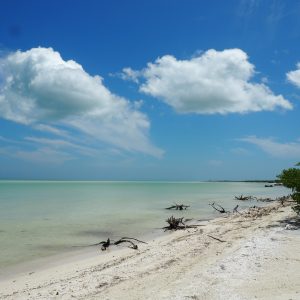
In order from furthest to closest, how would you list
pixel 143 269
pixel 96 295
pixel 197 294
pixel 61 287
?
pixel 143 269 < pixel 61 287 < pixel 96 295 < pixel 197 294

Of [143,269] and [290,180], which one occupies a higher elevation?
[290,180]

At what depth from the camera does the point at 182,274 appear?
302 inches

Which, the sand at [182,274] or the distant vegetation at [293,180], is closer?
the sand at [182,274]

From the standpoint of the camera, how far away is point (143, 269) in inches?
339

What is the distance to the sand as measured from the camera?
630cm

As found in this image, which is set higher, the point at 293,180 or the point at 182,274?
the point at 293,180

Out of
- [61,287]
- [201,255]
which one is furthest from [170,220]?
[61,287]

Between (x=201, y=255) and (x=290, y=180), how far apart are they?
21.8ft

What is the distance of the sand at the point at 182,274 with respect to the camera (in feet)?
20.7

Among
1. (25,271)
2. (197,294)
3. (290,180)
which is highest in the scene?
(290,180)

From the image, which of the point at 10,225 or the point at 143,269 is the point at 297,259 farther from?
the point at 10,225

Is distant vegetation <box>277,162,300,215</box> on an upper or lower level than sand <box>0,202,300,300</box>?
upper

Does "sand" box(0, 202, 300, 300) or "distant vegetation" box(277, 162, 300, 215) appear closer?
"sand" box(0, 202, 300, 300)

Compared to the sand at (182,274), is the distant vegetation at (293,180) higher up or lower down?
higher up
